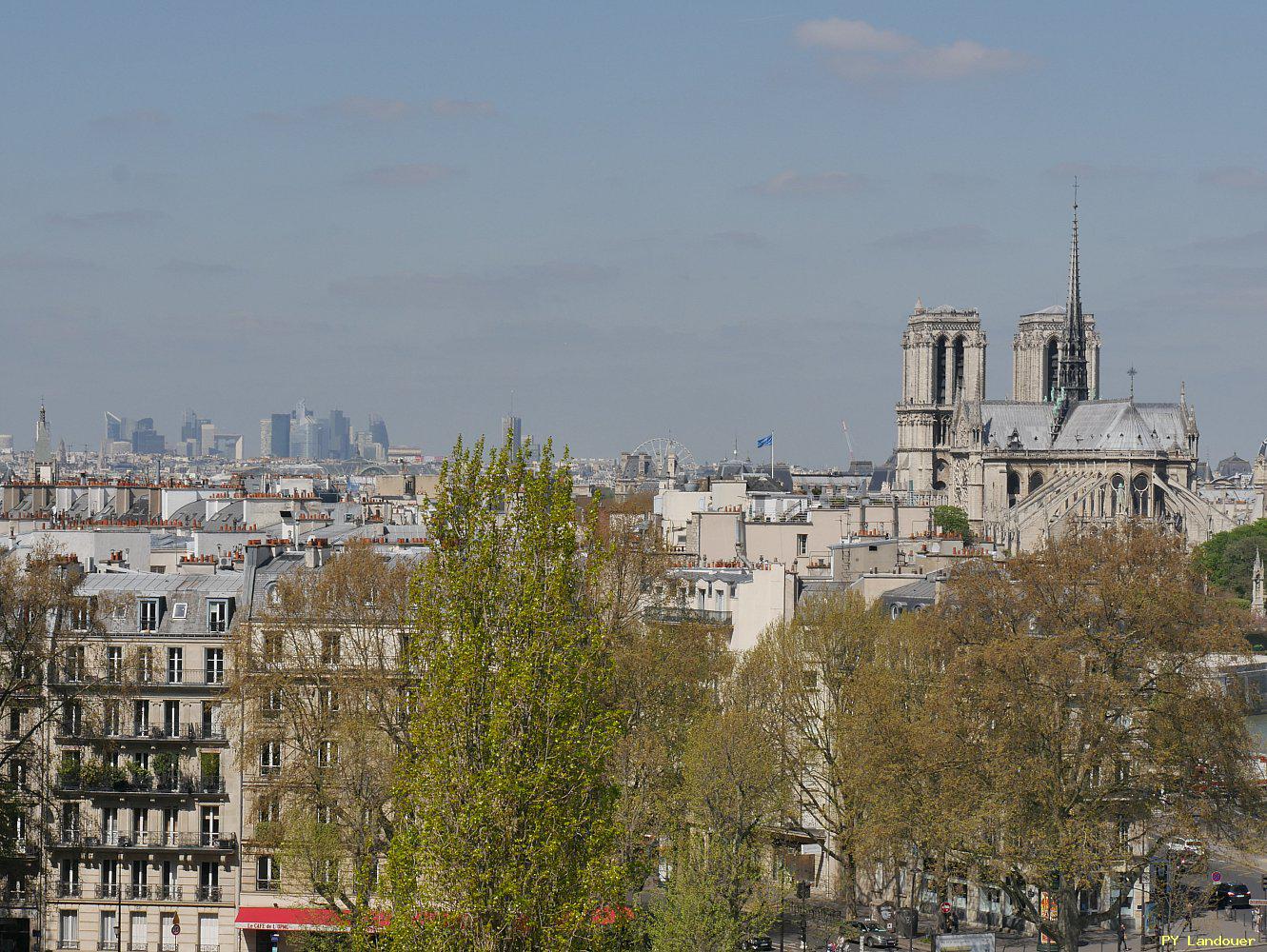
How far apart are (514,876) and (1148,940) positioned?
75.2 ft

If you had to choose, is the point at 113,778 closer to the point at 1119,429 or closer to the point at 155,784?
the point at 155,784

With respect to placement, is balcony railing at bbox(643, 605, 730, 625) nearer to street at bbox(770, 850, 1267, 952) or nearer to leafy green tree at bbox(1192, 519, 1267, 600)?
street at bbox(770, 850, 1267, 952)

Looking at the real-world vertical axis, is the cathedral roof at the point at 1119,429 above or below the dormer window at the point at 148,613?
above

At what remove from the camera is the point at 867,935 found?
1855 inches

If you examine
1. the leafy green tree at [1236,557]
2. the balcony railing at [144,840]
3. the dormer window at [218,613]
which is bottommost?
the balcony railing at [144,840]

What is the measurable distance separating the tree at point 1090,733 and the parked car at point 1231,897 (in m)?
8.96

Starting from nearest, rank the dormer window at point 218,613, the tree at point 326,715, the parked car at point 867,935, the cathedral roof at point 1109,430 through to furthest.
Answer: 1. the tree at point 326,715
2. the parked car at point 867,935
3. the dormer window at point 218,613
4. the cathedral roof at point 1109,430

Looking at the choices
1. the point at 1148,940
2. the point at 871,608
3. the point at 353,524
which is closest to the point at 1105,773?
the point at 1148,940

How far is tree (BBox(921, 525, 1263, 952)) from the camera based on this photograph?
131 feet

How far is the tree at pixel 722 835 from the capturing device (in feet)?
135

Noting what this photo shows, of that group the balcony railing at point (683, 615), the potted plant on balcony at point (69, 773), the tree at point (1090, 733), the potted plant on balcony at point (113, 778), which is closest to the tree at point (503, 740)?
the tree at point (1090, 733)

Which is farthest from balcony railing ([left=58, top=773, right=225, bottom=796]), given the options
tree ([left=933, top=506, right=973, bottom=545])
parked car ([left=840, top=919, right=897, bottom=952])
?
tree ([left=933, top=506, right=973, bottom=545])

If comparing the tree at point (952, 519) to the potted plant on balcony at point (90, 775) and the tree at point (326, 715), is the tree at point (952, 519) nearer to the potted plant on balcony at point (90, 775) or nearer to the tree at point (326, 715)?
the tree at point (326, 715)

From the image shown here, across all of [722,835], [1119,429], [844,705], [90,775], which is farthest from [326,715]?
[1119,429]
